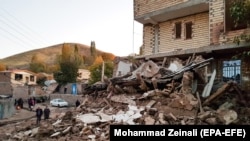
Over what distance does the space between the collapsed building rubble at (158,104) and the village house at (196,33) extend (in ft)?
5.51

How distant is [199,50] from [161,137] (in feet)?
34.5

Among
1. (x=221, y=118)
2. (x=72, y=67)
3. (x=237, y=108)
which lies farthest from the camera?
(x=72, y=67)

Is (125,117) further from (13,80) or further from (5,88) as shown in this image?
(13,80)

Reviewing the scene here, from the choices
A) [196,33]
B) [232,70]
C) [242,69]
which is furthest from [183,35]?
[242,69]

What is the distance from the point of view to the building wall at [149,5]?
57.9 ft

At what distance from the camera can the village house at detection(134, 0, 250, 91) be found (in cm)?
1502

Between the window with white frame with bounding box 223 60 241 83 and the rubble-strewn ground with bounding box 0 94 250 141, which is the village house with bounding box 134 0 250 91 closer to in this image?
the window with white frame with bounding box 223 60 241 83

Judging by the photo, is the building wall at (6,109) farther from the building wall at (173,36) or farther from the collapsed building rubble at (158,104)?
the building wall at (173,36)

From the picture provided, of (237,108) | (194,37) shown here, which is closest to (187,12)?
(194,37)

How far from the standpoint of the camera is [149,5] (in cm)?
1883

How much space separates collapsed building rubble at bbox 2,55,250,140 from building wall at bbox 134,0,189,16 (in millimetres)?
3656

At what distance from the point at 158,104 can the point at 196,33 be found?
590 cm

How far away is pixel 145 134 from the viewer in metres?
6.25

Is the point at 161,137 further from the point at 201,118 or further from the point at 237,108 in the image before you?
the point at 237,108
